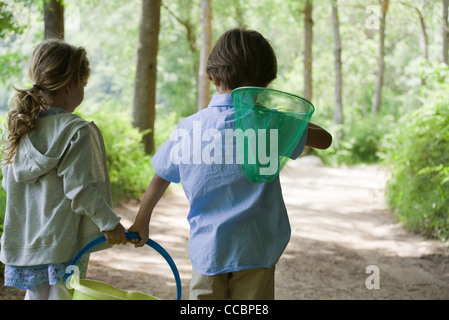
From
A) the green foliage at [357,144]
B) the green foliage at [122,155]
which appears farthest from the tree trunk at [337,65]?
the green foliage at [122,155]

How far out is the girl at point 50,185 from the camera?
2385 millimetres

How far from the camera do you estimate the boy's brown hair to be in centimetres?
223

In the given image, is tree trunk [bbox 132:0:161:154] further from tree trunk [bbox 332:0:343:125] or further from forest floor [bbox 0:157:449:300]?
tree trunk [bbox 332:0:343:125]

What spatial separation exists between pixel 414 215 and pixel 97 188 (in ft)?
18.4

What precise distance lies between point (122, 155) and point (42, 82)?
6579 mm

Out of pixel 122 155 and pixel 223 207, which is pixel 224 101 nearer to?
pixel 223 207

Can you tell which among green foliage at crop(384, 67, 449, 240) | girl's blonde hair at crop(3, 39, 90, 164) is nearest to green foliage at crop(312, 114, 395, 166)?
green foliage at crop(384, 67, 449, 240)

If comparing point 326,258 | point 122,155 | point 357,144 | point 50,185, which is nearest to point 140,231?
point 50,185

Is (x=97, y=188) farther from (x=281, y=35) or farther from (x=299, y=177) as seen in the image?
(x=281, y=35)

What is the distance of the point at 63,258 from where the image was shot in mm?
2410

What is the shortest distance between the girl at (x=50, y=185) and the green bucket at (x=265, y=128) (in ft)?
2.38

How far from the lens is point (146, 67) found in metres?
10.3

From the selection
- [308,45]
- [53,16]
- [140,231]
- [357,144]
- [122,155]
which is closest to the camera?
[140,231]
